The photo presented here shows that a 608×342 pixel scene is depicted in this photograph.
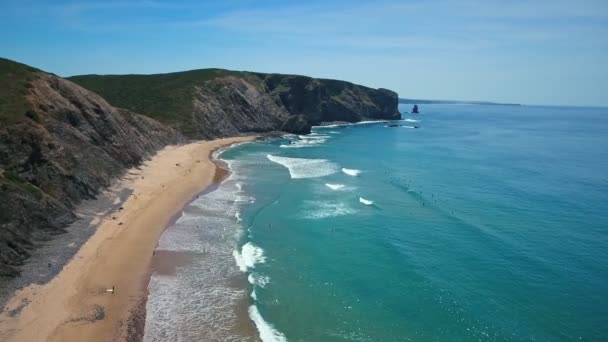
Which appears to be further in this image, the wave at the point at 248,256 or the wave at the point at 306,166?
the wave at the point at 306,166

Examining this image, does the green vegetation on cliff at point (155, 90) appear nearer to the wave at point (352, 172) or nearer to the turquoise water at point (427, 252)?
the turquoise water at point (427, 252)

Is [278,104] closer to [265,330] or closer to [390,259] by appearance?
[390,259]

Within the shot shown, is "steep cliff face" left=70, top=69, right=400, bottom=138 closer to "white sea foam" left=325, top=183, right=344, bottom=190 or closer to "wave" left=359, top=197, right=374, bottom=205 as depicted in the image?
"white sea foam" left=325, top=183, right=344, bottom=190

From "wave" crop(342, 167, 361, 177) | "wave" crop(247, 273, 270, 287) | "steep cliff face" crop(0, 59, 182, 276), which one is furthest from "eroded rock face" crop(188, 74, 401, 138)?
"wave" crop(247, 273, 270, 287)

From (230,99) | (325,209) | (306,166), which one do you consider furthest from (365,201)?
(230,99)

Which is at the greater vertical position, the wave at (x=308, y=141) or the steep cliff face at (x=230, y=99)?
the steep cliff face at (x=230, y=99)

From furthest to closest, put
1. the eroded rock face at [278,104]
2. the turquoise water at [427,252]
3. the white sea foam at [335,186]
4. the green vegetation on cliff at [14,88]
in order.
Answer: the eroded rock face at [278,104], the white sea foam at [335,186], the green vegetation on cliff at [14,88], the turquoise water at [427,252]

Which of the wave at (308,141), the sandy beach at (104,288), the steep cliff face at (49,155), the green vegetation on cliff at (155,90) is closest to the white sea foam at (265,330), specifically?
the sandy beach at (104,288)
